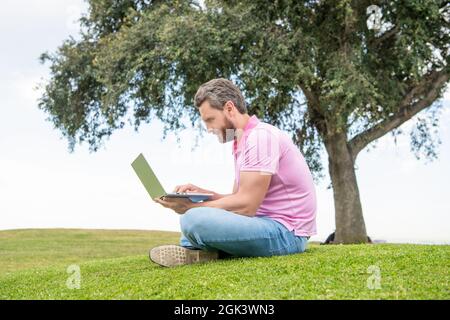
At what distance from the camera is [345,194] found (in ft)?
54.3

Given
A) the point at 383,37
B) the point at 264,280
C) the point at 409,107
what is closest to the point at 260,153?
the point at 264,280

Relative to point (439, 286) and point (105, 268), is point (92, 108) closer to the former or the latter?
point (105, 268)

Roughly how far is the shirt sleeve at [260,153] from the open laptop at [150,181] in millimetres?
556

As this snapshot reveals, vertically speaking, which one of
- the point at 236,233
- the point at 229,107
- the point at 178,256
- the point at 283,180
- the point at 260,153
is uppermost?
the point at 229,107

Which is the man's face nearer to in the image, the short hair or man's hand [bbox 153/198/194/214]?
the short hair

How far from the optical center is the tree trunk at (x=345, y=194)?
16.4 meters

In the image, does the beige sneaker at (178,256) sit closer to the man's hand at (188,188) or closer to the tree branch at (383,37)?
the man's hand at (188,188)

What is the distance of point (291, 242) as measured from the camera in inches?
241

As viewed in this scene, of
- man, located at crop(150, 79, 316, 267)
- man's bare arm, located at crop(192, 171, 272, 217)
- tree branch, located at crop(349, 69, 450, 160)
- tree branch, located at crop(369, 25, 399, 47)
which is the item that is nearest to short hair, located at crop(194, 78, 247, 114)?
man, located at crop(150, 79, 316, 267)

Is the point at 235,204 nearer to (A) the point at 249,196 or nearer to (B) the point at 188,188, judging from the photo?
(A) the point at 249,196

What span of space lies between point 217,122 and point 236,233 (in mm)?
1012

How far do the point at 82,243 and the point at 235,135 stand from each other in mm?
16350

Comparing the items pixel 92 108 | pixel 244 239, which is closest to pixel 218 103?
pixel 244 239
